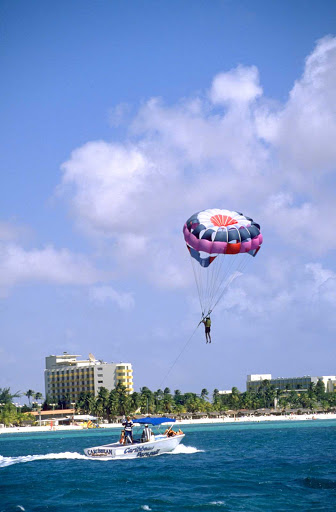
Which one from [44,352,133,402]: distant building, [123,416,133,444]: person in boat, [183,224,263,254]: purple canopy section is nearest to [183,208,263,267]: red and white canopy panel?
[183,224,263,254]: purple canopy section

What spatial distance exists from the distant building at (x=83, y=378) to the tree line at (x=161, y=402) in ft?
8.34

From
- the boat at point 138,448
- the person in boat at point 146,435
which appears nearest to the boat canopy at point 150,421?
the boat at point 138,448

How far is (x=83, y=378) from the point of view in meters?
159

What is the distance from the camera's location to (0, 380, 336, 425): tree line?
140000 mm

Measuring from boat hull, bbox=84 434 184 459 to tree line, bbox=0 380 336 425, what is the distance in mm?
91599

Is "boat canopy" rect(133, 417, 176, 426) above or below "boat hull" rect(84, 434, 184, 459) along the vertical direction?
above

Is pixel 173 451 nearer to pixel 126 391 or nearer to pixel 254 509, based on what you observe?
pixel 254 509

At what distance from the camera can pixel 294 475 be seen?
35719 millimetres

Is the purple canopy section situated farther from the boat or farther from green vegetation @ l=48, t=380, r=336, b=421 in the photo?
green vegetation @ l=48, t=380, r=336, b=421

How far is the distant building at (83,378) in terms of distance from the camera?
157 m

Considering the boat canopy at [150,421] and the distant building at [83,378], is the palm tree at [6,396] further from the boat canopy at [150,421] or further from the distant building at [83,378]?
the boat canopy at [150,421]

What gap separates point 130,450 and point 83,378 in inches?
4610

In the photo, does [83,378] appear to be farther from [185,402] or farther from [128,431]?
[128,431]

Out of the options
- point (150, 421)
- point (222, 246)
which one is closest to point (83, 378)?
point (150, 421)
